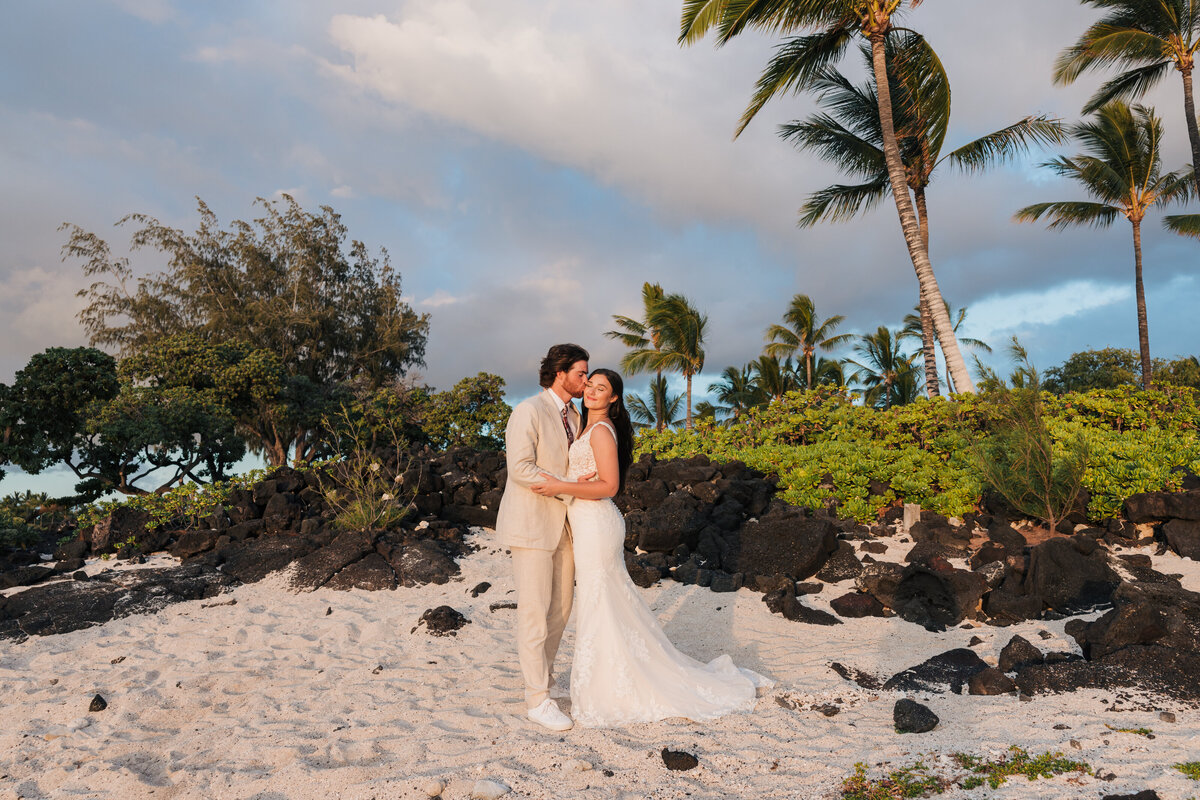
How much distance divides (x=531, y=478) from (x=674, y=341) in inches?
1004

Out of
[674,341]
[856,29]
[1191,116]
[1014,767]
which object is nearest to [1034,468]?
[1014,767]

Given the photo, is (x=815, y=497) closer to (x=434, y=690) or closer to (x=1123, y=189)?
(x=434, y=690)

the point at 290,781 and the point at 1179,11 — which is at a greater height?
the point at 1179,11

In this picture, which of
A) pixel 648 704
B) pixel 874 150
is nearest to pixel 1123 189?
pixel 874 150

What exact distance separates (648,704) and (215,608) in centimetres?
485

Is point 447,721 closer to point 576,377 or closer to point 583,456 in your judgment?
point 583,456

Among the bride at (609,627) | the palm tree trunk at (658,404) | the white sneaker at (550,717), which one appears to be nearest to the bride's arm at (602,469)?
the bride at (609,627)

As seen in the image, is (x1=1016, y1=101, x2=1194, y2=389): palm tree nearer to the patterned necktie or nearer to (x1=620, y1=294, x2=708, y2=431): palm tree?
(x1=620, y1=294, x2=708, y2=431): palm tree

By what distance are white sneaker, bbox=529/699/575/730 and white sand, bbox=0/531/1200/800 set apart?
0.20 ft

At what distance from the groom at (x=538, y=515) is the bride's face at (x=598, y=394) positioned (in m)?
0.05

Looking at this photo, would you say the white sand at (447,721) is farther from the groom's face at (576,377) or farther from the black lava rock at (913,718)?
the groom's face at (576,377)

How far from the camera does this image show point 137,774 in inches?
144

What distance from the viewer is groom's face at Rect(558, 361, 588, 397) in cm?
420

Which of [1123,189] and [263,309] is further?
[263,309]
